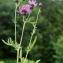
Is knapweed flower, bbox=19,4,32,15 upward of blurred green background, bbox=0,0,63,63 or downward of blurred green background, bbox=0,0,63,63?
upward

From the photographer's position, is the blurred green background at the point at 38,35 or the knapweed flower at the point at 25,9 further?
the blurred green background at the point at 38,35

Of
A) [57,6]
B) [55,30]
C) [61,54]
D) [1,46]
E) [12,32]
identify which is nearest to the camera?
[61,54]

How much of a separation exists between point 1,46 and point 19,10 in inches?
437

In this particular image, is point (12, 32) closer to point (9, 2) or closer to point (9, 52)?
point (9, 52)

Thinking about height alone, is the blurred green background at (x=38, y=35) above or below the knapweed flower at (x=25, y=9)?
below

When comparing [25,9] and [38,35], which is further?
[38,35]

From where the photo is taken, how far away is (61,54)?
1212cm

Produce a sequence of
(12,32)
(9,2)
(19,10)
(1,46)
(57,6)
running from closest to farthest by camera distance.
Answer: (19,10) → (1,46) → (12,32) → (9,2) → (57,6)

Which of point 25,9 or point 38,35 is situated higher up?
point 25,9

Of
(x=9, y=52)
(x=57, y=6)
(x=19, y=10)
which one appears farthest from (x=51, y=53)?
(x=19, y=10)

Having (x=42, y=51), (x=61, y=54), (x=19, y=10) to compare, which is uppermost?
(x=19, y=10)

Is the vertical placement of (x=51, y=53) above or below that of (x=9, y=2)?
below

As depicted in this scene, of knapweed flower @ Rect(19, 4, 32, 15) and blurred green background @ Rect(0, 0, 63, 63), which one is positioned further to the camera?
blurred green background @ Rect(0, 0, 63, 63)

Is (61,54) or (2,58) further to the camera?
(2,58)
